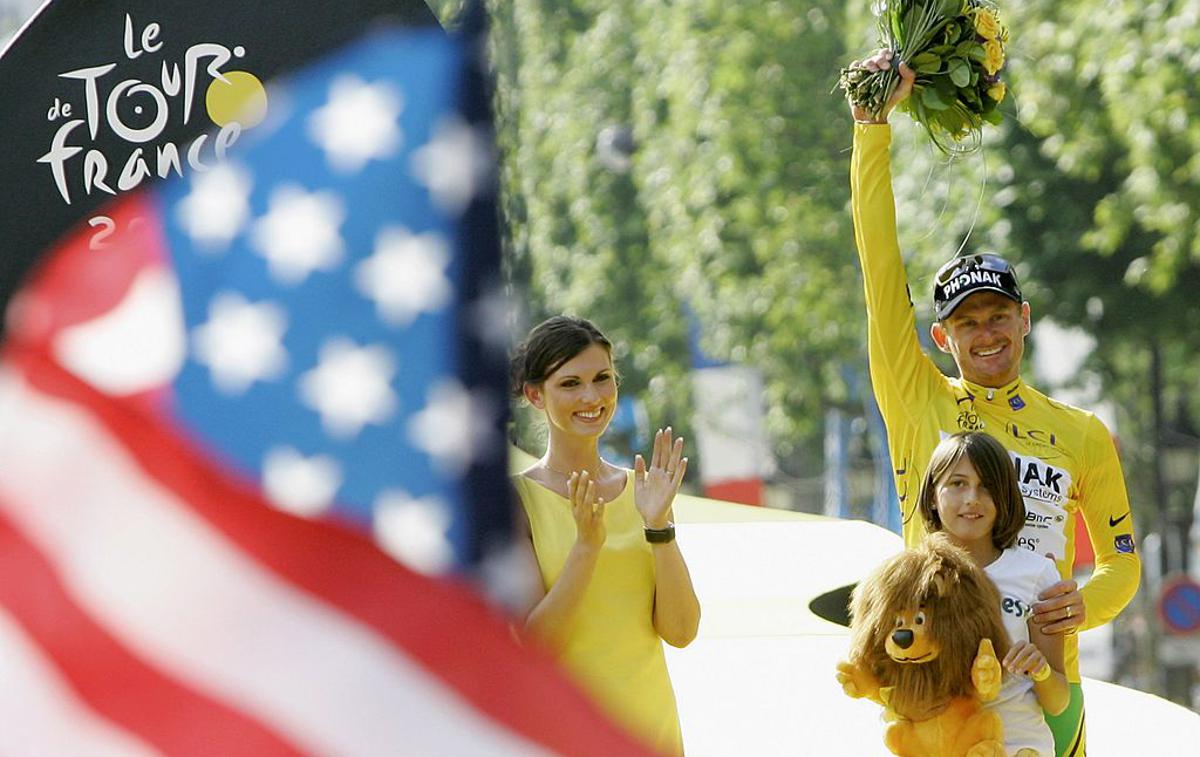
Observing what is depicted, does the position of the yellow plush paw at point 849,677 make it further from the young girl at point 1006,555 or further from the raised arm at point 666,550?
the raised arm at point 666,550

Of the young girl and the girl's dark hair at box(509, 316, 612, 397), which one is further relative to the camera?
the young girl

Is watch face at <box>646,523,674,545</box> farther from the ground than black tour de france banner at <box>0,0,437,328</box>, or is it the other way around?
watch face at <box>646,523,674,545</box>

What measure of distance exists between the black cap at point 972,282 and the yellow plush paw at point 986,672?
75cm

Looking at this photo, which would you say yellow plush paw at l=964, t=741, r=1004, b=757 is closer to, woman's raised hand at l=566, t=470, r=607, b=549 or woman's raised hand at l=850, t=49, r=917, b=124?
woman's raised hand at l=566, t=470, r=607, b=549

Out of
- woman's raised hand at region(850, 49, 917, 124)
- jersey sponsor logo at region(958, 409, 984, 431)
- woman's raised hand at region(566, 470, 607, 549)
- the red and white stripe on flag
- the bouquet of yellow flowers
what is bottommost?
the red and white stripe on flag

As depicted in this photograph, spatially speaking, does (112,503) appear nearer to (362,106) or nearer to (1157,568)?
(362,106)

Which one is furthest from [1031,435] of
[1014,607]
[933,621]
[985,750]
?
[985,750]

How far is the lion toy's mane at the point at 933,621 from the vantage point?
3.67 meters

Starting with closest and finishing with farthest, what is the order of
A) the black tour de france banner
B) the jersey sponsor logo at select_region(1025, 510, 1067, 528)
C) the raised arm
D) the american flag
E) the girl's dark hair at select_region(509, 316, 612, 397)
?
1. the american flag
2. the black tour de france banner
3. the raised arm
4. the girl's dark hair at select_region(509, 316, 612, 397)
5. the jersey sponsor logo at select_region(1025, 510, 1067, 528)

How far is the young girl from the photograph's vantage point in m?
3.75

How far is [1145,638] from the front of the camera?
48.1ft

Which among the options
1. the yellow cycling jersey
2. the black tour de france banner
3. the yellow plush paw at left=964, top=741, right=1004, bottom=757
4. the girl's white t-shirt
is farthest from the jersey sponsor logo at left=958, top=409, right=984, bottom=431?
the black tour de france banner

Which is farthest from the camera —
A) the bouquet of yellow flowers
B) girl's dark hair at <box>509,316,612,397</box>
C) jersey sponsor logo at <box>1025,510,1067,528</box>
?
the bouquet of yellow flowers

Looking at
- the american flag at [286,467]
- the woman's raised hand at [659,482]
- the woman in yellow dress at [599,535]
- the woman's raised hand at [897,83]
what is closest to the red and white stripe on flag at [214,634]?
the american flag at [286,467]
